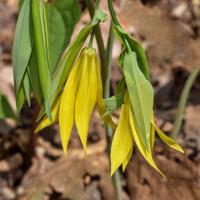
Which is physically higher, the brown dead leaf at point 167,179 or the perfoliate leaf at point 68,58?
the perfoliate leaf at point 68,58

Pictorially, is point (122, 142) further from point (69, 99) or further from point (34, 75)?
point (34, 75)

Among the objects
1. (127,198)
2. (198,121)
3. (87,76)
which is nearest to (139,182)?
(127,198)

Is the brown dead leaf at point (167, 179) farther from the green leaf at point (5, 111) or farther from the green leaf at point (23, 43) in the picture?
the green leaf at point (23, 43)

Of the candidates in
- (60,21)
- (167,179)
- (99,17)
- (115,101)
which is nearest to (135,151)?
(167,179)

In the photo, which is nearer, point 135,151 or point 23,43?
point 23,43

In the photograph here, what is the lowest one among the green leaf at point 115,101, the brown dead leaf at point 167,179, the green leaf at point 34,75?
the brown dead leaf at point 167,179

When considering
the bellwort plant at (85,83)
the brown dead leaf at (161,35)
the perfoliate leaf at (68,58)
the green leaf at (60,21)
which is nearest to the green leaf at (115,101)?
the bellwort plant at (85,83)

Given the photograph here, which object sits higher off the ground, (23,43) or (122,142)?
(23,43)

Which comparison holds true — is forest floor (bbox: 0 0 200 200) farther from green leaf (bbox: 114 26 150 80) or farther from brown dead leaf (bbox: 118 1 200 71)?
green leaf (bbox: 114 26 150 80)
